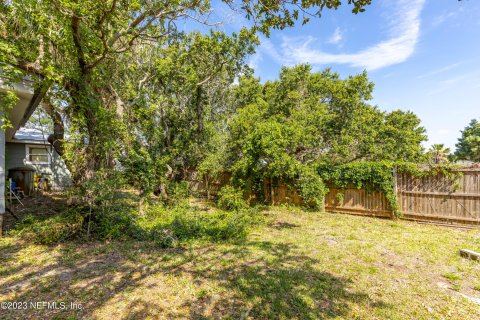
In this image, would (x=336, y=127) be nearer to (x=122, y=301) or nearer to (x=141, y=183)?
(x=141, y=183)

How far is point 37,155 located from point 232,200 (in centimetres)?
1259

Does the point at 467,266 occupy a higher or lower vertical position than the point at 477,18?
lower

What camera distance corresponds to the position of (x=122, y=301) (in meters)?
2.96

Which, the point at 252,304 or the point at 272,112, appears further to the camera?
the point at 272,112

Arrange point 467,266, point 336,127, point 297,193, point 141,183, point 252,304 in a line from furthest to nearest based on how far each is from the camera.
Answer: point 336,127, point 297,193, point 141,183, point 467,266, point 252,304

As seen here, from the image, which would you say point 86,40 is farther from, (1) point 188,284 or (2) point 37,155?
(2) point 37,155

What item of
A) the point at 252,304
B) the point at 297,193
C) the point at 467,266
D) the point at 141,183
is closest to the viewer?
the point at 252,304

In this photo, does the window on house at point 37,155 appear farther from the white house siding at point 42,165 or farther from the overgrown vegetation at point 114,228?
the overgrown vegetation at point 114,228

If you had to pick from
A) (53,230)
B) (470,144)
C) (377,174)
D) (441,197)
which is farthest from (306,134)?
(470,144)

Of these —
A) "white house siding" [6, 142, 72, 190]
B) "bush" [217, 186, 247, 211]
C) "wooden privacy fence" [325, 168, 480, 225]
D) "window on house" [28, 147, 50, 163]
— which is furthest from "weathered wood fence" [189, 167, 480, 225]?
"window on house" [28, 147, 50, 163]

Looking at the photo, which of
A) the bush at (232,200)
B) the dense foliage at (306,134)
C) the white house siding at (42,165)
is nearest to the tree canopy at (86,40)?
the bush at (232,200)

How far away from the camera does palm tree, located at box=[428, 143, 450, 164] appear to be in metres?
7.42

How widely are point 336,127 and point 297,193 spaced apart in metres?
3.67

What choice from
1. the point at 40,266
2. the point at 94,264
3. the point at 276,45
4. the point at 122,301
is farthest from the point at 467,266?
the point at 276,45
